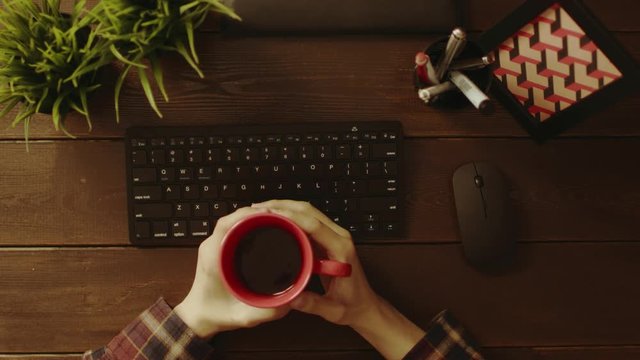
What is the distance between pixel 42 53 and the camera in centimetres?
65

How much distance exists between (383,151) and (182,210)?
0.32m

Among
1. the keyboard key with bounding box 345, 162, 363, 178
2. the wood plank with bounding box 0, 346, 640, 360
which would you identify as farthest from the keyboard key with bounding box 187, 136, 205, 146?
the wood plank with bounding box 0, 346, 640, 360

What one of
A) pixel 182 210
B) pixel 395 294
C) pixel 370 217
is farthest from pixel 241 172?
pixel 395 294

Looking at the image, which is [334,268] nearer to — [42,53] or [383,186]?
[383,186]

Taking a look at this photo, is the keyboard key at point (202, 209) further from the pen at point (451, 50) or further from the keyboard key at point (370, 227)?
the pen at point (451, 50)

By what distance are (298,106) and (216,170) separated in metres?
0.16

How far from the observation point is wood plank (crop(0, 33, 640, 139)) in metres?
0.79

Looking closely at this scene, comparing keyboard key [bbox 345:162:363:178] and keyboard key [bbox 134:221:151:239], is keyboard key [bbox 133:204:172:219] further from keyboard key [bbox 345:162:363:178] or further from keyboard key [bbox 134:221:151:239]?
keyboard key [bbox 345:162:363:178]

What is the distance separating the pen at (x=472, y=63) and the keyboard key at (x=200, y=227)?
1.42 feet

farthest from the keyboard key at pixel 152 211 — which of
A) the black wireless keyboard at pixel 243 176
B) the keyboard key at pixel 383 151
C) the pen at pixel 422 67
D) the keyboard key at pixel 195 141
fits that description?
the pen at pixel 422 67

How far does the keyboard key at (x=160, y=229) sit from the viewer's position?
0.77 m

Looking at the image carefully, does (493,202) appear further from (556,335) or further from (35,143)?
(35,143)

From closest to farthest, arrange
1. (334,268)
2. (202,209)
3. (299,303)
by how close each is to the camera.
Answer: (334,268) → (299,303) → (202,209)

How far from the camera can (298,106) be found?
80 cm
